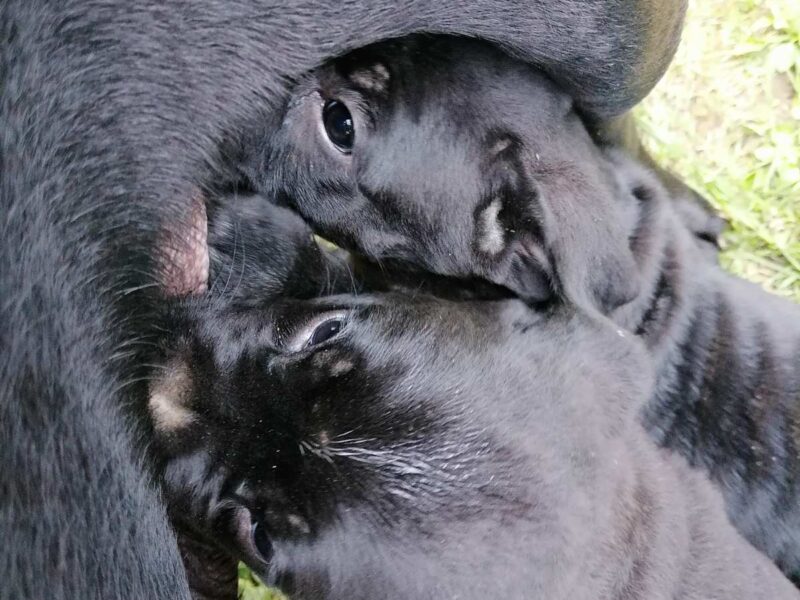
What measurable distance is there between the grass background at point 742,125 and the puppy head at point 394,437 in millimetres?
1018

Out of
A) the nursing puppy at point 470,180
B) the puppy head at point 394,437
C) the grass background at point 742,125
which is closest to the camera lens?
the puppy head at point 394,437

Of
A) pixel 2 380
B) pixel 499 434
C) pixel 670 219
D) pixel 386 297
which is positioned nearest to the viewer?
pixel 2 380

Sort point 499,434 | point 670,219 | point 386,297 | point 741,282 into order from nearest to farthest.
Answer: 1. point 499,434
2. point 386,297
3. point 670,219
4. point 741,282

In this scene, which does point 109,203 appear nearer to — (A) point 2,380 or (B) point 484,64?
(A) point 2,380

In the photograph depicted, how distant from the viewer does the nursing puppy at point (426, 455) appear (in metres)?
1.43

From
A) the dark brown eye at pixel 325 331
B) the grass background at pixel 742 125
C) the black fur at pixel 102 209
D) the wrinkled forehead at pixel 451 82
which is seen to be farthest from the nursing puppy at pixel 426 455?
the grass background at pixel 742 125

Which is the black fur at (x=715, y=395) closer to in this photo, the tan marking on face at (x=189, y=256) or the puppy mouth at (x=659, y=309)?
the puppy mouth at (x=659, y=309)

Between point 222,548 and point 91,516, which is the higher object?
point 91,516

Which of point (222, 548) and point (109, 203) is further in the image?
point (222, 548)

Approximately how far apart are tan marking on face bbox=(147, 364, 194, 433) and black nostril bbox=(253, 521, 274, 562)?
21 cm

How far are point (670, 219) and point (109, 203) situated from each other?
1223mm

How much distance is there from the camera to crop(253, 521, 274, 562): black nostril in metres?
1.56

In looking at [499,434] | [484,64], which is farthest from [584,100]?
[499,434]

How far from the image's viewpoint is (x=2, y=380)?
3.94 ft
